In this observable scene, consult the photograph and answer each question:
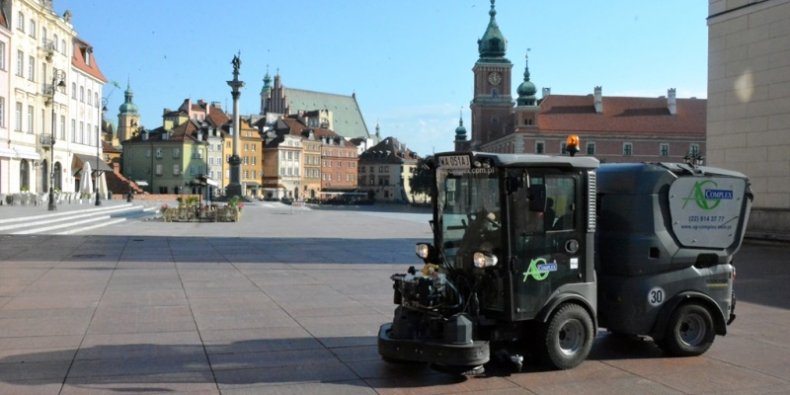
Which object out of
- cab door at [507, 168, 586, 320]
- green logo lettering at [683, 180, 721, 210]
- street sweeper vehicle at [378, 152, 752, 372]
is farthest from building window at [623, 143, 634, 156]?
cab door at [507, 168, 586, 320]

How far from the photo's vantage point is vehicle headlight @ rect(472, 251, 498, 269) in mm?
7324

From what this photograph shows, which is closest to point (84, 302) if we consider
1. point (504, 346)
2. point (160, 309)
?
point (160, 309)

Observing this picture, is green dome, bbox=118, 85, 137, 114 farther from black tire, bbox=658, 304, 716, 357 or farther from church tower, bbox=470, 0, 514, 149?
black tire, bbox=658, 304, 716, 357

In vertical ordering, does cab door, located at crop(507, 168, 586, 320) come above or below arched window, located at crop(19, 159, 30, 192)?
→ below

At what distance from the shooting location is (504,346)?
8102 millimetres

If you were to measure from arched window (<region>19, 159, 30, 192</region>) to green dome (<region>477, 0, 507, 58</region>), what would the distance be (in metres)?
98.8

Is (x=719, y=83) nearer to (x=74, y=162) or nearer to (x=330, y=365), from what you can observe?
(x=330, y=365)

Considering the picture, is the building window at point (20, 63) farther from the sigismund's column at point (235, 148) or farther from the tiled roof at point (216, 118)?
the tiled roof at point (216, 118)

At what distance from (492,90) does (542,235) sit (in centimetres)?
13176

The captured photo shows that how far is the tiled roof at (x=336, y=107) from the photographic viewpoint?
185 metres

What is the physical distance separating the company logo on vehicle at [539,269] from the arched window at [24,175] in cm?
4998

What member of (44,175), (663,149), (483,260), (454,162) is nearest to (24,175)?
(44,175)

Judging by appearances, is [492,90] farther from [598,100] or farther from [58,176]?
[58,176]

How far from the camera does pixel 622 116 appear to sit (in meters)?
119
